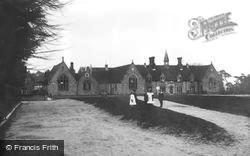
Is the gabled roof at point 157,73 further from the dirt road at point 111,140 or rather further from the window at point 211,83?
the dirt road at point 111,140

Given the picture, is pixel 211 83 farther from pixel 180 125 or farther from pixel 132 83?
pixel 180 125

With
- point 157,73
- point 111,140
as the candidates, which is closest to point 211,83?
point 157,73

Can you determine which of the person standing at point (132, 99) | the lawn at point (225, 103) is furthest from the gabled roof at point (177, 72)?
the person standing at point (132, 99)

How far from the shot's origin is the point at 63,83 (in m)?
59.2

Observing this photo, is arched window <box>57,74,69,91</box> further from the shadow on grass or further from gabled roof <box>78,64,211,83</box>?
the shadow on grass

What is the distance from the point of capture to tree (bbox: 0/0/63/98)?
6.57m

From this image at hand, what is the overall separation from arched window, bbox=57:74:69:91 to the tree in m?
50.3

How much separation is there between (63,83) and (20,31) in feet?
170

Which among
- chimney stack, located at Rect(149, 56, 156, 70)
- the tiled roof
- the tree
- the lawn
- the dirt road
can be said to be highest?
chimney stack, located at Rect(149, 56, 156, 70)

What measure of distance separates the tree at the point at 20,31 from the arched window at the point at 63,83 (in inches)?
1978

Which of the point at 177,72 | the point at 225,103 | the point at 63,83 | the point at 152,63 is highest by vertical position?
the point at 152,63

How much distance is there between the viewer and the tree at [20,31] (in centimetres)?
657

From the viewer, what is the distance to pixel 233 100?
22.5m

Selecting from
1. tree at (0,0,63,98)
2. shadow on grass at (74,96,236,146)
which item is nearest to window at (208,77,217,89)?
shadow on grass at (74,96,236,146)
